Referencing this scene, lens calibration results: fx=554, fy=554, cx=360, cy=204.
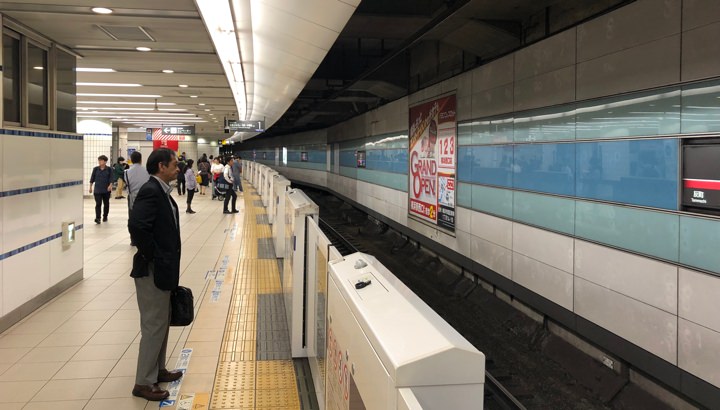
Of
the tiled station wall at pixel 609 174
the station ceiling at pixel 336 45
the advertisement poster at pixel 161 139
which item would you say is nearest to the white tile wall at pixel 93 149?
the station ceiling at pixel 336 45

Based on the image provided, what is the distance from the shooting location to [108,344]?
4969mm

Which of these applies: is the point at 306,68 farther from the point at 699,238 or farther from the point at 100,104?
the point at 100,104

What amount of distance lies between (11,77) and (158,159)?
115 inches

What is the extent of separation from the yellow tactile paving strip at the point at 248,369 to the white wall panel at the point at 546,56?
4.19 meters

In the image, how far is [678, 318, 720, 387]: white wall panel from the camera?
3882mm

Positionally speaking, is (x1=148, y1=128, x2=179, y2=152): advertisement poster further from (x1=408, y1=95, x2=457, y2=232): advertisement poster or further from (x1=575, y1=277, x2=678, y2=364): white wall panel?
(x1=575, y1=277, x2=678, y2=364): white wall panel

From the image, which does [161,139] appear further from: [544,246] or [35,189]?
[544,246]

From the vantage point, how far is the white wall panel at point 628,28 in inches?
177

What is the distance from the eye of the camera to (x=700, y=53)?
4.13m

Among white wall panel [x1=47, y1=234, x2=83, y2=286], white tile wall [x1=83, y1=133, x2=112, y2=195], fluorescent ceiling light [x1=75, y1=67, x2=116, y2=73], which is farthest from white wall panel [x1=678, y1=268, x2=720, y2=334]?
white tile wall [x1=83, y1=133, x2=112, y2=195]

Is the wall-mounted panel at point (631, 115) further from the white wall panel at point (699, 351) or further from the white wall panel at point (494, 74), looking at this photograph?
the white wall panel at point (494, 74)

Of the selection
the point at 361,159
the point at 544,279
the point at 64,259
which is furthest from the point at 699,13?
the point at 361,159

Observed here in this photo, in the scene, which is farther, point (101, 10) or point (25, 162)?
point (25, 162)

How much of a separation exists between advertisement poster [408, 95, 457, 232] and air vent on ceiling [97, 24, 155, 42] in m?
5.06
